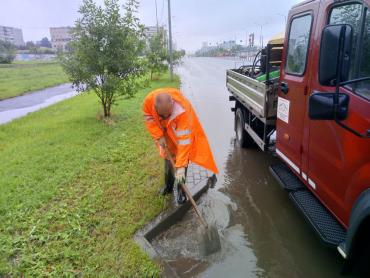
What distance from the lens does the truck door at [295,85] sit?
3.29m

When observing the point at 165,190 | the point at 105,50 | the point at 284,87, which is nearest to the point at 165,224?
the point at 165,190

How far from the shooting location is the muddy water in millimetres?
3117

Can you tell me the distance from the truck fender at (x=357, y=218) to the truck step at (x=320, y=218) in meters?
0.18

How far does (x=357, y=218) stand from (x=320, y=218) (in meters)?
0.67

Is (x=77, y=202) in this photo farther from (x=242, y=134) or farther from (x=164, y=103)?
(x=242, y=134)

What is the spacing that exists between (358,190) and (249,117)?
3.39 meters

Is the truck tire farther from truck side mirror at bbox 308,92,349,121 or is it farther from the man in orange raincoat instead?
truck side mirror at bbox 308,92,349,121

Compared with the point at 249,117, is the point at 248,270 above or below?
below

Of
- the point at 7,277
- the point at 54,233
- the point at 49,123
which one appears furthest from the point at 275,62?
the point at 49,123

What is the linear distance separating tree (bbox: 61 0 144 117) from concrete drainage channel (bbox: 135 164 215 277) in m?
4.49

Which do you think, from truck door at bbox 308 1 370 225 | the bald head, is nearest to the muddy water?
truck door at bbox 308 1 370 225

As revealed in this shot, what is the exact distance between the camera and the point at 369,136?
6.79ft

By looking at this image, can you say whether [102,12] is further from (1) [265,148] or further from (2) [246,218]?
(2) [246,218]

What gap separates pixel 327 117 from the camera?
7.11 ft
